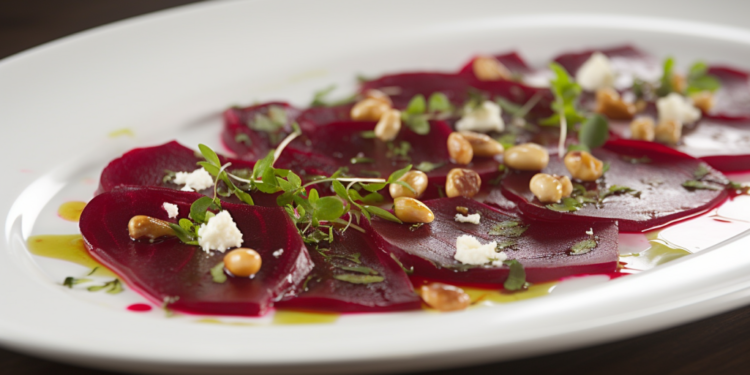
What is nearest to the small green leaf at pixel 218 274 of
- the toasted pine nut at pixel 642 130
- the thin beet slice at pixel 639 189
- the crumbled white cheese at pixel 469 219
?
the crumbled white cheese at pixel 469 219

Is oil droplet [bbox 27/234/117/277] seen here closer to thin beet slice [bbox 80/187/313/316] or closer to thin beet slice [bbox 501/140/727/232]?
thin beet slice [bbox 80/187/313/316]

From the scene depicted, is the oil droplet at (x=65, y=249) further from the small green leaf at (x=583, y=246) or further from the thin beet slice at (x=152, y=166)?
the small green leaf at (x=583, y=246)

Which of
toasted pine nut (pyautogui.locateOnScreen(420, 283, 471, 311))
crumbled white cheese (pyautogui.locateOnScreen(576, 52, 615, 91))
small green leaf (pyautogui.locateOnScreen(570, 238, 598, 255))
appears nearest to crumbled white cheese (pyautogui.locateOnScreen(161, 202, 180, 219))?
toasted pine nut (pyautogui.locateOnScreen(420, 283, 471, 311))

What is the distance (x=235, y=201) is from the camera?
2.42 metres

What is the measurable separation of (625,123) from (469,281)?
70.0 inches

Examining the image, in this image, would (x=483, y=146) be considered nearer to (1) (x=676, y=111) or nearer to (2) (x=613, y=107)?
(2) (x=613, y=107)

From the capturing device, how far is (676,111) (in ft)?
11.2

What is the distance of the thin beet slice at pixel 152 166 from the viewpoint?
2.60m

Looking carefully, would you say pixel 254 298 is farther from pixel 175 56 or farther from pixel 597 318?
pixel 175 56

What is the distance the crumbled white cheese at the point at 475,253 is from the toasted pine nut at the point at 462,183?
1.40ft

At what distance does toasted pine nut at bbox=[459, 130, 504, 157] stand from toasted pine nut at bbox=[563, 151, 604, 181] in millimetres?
293

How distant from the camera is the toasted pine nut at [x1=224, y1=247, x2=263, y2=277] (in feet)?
6.48

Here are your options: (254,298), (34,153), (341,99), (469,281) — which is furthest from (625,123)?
(34,153)

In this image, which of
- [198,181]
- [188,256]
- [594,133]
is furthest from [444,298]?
[594,133]
